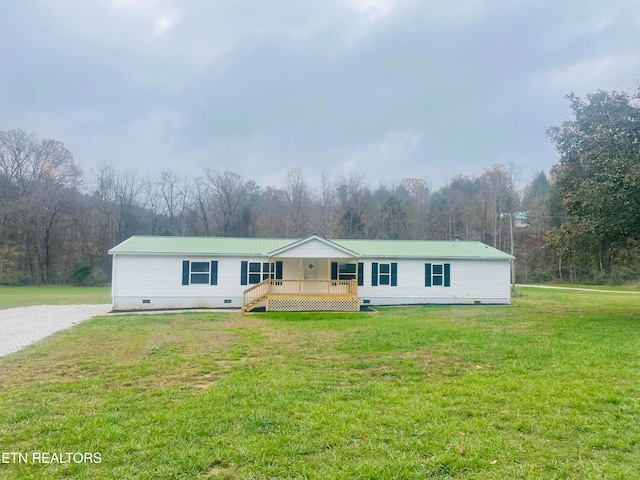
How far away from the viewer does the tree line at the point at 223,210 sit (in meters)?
35.1

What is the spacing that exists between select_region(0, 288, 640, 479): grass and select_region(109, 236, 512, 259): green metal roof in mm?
9745

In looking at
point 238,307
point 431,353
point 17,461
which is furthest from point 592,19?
point 17,461

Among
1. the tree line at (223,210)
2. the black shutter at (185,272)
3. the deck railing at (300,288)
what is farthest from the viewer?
the tree line at (223,210)

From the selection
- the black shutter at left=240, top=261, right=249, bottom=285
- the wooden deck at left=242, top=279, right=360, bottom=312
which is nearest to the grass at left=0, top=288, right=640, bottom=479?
the wooden deck at left=242, top=279, right=360, bottom=312

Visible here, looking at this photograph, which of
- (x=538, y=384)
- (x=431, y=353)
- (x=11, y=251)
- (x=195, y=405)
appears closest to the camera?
(x=195, y=405)

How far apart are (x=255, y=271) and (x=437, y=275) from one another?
9599 mm

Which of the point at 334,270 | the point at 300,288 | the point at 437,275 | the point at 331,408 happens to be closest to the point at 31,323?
the point at 300,288

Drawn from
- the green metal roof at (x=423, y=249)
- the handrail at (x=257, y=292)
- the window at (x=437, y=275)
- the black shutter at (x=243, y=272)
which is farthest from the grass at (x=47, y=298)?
the window at (x=437, y=275)

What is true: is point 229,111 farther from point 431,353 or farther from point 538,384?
point 538,384

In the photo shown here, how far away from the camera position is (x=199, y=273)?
18.7 meters

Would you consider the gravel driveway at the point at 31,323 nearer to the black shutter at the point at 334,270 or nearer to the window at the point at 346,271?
the black shutter at the point at 334,270

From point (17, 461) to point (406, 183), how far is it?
46.7 metres

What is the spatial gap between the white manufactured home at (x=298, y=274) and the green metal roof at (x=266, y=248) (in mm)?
50

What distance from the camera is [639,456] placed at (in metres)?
3.41
